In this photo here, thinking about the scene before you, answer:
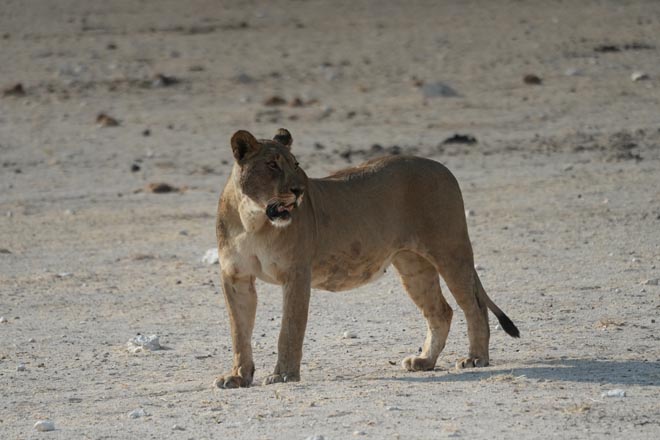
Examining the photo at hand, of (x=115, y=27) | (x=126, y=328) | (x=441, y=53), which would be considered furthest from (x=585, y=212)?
(x=115, y=27)

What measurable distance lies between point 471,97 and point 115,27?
373 inches

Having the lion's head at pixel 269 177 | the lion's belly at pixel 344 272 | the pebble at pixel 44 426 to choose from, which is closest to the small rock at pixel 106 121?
the lion's belly at pixel 344 272

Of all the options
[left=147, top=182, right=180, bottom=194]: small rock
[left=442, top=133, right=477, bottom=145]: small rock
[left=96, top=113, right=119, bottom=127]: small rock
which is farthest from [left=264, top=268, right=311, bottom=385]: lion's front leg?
[left=96, top=113, right=119, bottom=127]: small rock

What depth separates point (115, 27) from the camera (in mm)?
28578

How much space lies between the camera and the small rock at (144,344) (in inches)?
362

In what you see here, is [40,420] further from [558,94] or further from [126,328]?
[558,94]

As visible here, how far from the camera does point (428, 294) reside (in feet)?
28.5

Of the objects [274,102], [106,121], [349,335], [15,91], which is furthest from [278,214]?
[15,91]

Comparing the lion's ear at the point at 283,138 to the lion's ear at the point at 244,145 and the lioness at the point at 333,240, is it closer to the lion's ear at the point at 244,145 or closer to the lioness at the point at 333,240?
the lioness at the point at 333,240

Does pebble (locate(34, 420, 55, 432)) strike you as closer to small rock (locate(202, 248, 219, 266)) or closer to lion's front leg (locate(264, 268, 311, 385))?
lion's front leg (locate(264, 268, 311, 385))

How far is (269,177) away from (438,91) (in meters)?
15.0

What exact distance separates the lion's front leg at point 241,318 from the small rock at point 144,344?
133 cm

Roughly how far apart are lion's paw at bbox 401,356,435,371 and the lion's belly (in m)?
0.54

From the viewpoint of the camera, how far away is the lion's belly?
8.14 m
